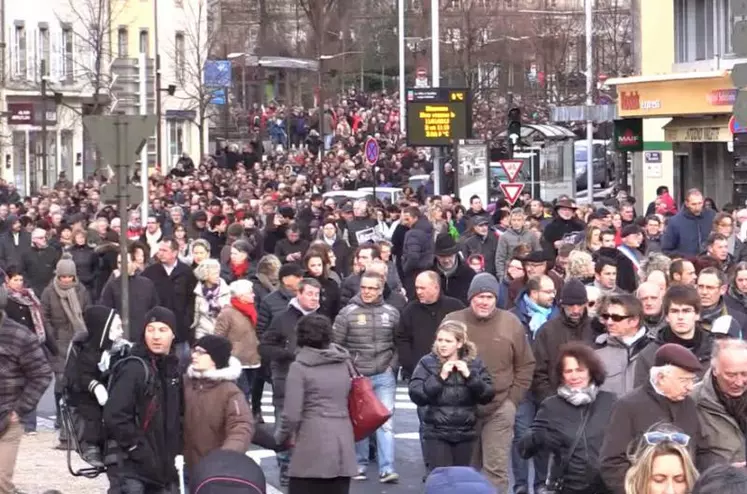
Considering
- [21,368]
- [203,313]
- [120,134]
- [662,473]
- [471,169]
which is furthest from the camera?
[471,169]

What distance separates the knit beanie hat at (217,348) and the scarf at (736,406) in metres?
2.59

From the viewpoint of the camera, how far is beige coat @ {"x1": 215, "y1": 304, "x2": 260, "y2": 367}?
53.5ft

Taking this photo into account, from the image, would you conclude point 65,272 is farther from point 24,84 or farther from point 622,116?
point 24,84

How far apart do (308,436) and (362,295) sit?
262cm

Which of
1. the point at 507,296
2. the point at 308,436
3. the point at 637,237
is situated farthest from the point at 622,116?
the point at 308,436

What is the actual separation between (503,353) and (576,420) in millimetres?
2787

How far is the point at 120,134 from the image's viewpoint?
16094 millimetres

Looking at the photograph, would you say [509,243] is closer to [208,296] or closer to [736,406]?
[208,296]

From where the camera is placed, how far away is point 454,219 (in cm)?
2961

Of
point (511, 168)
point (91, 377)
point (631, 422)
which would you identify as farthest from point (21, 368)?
point (511, 168)

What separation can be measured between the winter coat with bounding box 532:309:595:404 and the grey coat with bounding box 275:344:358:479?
1.58 meters

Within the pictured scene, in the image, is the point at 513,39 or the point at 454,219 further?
the point at 513,39

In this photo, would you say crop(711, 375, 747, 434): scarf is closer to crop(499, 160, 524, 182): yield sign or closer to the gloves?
the gloves

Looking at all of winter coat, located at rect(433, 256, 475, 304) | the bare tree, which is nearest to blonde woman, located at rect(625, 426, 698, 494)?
winter coat, located at rect(433, 256, 475, 304)
